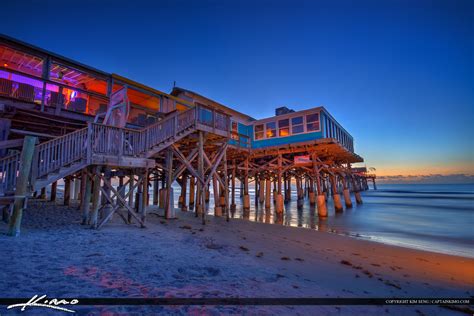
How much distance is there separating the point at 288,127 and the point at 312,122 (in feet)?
7.58

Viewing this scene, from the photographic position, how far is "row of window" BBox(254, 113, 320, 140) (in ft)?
58.8

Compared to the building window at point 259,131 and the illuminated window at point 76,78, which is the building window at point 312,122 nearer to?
the building window at point 259,131

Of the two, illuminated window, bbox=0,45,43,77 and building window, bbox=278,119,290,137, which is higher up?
illuminated window, bbox=0,45,43,77

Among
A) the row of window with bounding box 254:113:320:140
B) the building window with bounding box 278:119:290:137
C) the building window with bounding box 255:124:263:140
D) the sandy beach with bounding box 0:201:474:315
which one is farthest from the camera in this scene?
the building window with bounding box 255:124:263:140

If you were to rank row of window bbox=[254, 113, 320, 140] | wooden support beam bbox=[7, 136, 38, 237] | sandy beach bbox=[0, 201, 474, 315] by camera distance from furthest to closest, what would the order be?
row of window bbox=[254, 113, 320, 140] < wooden support beam bbox=[7, 136, 38, 237] < sandy beach bbox=[0, 201, 474, 315]

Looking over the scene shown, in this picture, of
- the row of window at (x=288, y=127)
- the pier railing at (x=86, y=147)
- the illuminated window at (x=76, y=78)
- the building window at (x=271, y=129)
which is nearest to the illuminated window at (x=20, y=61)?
the illuminated window at (x=76, y=78)

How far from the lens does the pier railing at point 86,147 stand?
6.62 m

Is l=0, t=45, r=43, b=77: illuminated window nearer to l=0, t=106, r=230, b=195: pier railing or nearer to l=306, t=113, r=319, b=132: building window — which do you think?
l=0, t=106, r=230, b=195: pier railing

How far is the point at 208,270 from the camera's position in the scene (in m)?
4.68

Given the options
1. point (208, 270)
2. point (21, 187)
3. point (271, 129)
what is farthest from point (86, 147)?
point (271, 129)

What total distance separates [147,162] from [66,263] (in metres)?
4.87

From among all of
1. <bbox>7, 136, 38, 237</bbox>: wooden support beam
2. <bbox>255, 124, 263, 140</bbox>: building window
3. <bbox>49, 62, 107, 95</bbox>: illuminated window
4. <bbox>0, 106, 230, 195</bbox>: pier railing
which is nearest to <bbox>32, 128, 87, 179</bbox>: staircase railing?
<bbox>0, 106, 230, 195</bbox>: pier railing

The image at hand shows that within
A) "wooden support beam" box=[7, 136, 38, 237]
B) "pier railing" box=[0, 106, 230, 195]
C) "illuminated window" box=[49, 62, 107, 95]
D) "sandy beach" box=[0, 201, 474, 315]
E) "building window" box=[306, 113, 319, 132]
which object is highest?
"illuminated window" box=[49, 62, 107, 95]

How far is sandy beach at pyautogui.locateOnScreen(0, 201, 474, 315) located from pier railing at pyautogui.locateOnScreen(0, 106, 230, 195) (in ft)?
6.32
